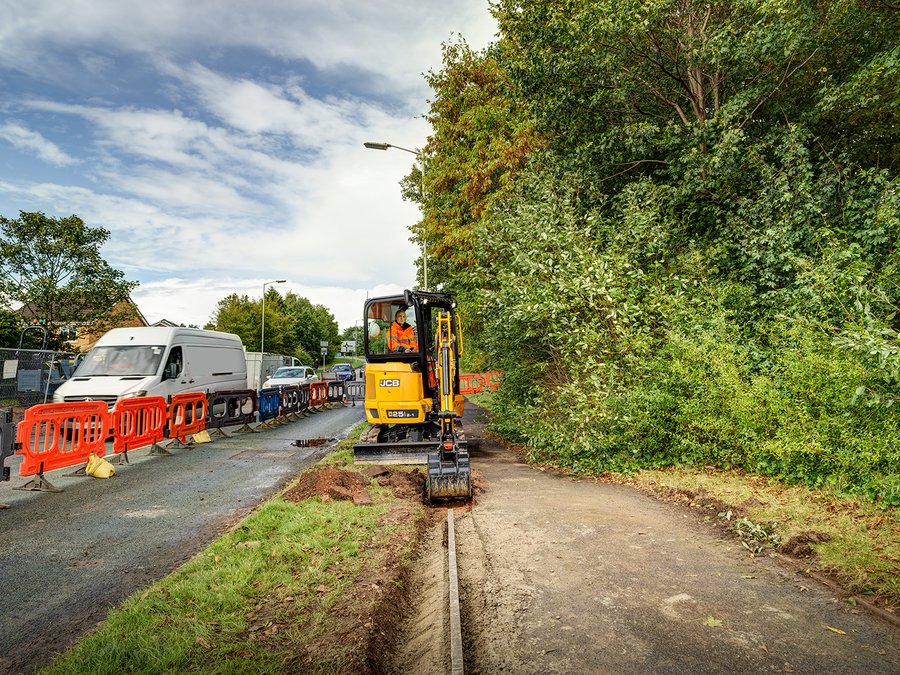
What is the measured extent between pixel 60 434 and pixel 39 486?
1.06 metres

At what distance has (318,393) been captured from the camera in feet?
74.4

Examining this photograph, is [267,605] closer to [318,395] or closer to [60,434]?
[60,434]

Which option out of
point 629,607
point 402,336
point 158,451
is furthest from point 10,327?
point 629,607

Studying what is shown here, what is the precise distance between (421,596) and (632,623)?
173cm

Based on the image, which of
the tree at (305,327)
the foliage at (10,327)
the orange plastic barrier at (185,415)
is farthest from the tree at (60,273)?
the tree at (305,327)

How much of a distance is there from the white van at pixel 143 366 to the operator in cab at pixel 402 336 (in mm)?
6894

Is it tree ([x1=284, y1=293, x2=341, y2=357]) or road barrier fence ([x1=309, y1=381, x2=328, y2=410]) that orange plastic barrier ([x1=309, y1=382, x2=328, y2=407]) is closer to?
road barrier fence ([x1=309, y1=381, x2=328, y2=410])

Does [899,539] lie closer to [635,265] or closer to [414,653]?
[414,653]

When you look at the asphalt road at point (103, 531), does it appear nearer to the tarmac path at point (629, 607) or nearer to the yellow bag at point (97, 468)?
the yellow bag at point (97, 468)

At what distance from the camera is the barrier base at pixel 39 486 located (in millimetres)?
7844

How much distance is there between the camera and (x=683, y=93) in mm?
12234

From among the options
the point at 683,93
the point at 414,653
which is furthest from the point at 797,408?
the point at 683,93

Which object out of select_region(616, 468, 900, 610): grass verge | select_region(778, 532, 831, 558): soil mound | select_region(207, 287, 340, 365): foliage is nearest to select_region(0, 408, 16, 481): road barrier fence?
select_region(616, 468, 900, 610): grass verge

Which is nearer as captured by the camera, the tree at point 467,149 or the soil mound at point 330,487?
the soil mound at point 330,487
